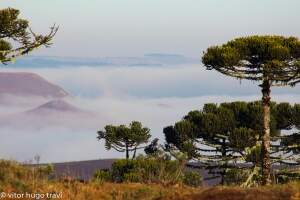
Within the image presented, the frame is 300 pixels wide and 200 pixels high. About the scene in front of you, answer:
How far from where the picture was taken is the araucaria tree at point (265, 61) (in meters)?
31.9

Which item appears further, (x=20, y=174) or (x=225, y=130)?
(x=225, y=130)

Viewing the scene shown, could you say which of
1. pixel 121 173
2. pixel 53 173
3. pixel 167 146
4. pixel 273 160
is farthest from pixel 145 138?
pixel 53 173

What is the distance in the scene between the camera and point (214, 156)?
43781 mm

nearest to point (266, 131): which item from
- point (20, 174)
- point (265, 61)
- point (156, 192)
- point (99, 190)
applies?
point (265, 61)

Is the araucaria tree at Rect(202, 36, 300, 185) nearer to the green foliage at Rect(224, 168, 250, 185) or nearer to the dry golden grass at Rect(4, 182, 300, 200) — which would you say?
the green foliage at Rect(224, 168, 250, 185)

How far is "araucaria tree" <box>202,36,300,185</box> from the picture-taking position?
3186cm

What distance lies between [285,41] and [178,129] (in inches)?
596

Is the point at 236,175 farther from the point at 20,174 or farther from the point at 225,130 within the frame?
the point at 20,174

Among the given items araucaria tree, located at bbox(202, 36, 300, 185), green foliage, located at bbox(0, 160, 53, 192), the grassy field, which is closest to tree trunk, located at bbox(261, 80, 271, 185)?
araucaria tree, located at bbox(202, 36, 300, 185)

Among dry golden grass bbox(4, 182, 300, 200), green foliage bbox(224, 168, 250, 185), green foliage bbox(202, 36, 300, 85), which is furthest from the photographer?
green foliage bbox(224, 168, 250, 185)

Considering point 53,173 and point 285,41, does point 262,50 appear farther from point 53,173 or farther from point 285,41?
point 53,173

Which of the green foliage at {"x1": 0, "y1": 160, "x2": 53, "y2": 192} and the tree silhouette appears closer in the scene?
the green foliage at {"x1": 0, "y1": 160, "x2": 53, "y2": 192}

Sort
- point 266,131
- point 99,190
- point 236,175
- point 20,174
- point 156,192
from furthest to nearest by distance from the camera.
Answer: point 236,175, point 266,131, point 20,174, point 99,190, point 156,192

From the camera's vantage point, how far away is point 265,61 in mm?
Result: 32938
